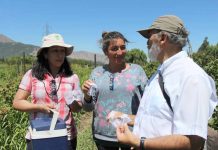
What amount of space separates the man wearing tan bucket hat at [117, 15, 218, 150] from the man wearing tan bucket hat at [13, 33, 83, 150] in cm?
125

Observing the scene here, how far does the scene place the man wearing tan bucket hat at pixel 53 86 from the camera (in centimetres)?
318

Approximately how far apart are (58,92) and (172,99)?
5.19 feet

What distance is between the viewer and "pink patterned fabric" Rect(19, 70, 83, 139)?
3.18 metres

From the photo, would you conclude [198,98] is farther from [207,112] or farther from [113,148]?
[113,148]

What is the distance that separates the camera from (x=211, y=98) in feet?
6.09

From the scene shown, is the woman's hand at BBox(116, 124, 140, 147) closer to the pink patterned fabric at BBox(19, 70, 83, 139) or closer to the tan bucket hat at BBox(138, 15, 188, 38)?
the tan bucket hat at BBox(138, 15, 188, 38)

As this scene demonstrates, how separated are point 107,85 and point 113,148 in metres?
0.52

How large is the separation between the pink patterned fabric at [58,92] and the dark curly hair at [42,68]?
4 cm

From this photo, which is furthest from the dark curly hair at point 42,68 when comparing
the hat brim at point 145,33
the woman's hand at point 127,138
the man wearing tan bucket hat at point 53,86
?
the woman's hand at point 127,138

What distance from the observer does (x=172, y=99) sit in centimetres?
181

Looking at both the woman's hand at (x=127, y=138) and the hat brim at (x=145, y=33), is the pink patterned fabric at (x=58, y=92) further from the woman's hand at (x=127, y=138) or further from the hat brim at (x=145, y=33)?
the woman's hand at (x=127, y=138)

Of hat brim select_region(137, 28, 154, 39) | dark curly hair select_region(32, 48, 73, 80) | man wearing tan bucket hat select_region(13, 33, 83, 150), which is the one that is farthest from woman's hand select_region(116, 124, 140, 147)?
dark curly hair select_region(32, 48, 73, 80)

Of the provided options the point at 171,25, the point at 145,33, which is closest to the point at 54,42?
the point at 145,33

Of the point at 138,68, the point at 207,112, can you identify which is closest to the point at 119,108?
the point at 138,68
